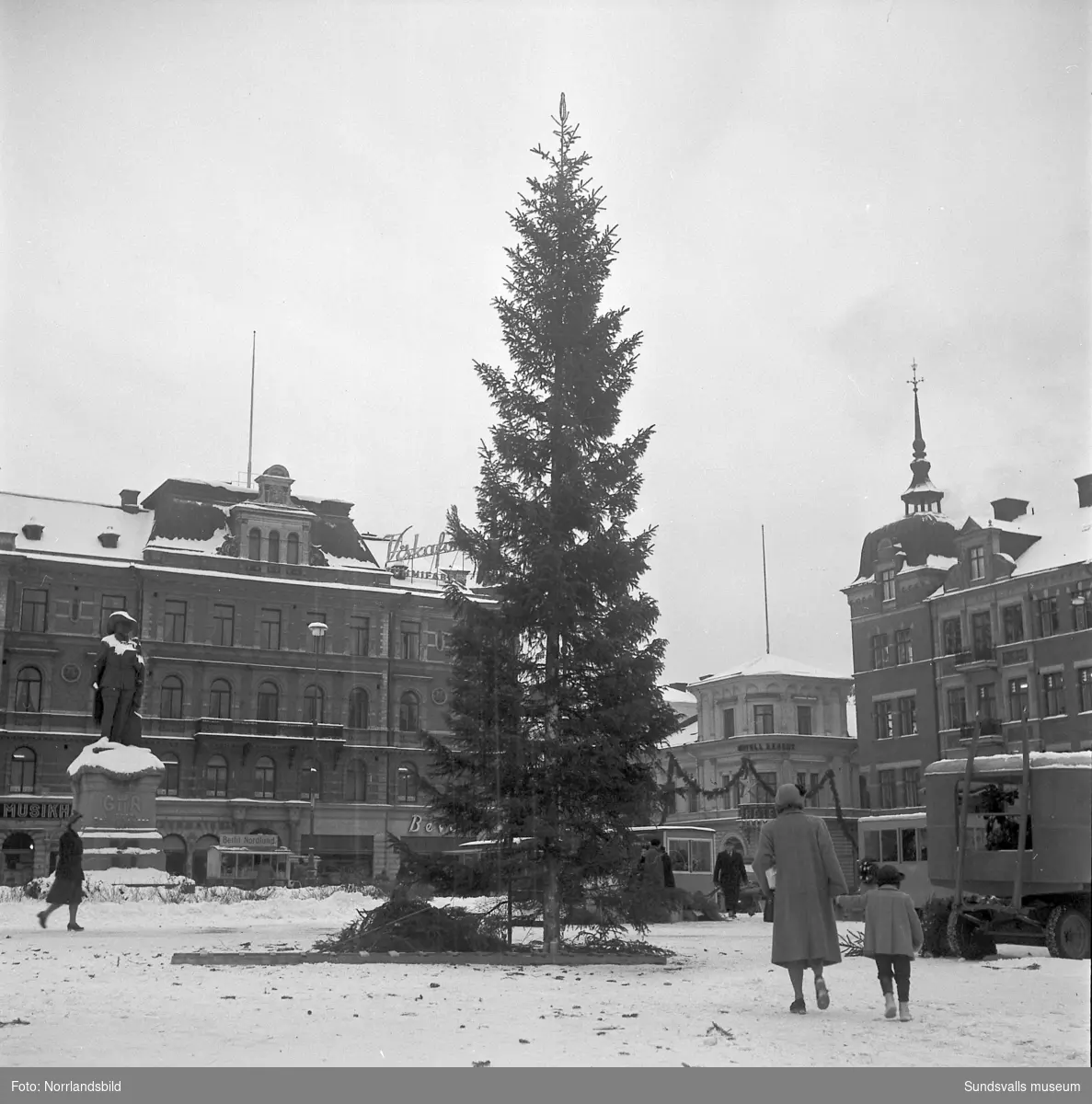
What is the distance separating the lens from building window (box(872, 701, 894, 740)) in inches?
2085

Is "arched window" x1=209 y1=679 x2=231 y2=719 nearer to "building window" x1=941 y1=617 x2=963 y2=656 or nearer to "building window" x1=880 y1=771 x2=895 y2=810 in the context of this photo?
"building window" x1=880 y1=771 x2=895 y2=810

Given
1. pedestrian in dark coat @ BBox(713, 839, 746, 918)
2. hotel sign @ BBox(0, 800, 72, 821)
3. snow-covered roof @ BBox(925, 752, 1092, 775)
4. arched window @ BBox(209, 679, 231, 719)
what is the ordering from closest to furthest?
snow-covered roof @ BBox(925, 752, 1092, 775) < pedestrian in dark coat @ BBox(713, 839, 746, 918) < hotel sign @ BBox(0, 800, 72, 821) < arched window @ BBox(209, 679, 231, 719)

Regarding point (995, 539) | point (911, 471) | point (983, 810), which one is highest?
point (911, 471)

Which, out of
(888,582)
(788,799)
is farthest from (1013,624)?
(788,799)

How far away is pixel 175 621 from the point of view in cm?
5709

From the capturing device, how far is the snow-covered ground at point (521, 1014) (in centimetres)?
785

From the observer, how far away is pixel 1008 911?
1447cm

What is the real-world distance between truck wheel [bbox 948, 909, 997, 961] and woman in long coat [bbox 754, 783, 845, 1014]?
490cm

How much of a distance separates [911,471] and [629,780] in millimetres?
39048

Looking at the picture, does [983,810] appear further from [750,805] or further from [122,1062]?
[750,805]

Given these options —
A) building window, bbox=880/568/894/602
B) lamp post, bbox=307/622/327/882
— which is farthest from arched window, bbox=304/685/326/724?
building window, bbox=880/568/894/602

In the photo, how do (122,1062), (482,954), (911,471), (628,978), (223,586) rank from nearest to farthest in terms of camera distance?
(122,1062), (628,978), (482,954), (911,471), (223,586)

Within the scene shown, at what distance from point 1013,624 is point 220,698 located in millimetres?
32008
